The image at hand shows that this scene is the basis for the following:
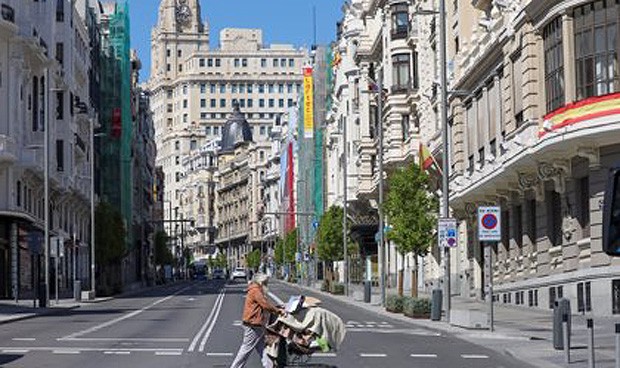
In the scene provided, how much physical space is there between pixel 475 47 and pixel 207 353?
30532mm

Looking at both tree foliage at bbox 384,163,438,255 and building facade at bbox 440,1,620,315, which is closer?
building facade at bbox 440,1,620,315

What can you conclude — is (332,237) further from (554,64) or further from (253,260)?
(253,260)

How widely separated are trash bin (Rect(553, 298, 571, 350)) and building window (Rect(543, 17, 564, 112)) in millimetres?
14315

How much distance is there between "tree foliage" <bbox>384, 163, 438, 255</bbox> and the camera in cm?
4716

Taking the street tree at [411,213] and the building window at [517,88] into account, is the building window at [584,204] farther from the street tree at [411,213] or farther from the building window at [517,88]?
the street tree at [411,213]

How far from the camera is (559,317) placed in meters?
23.6

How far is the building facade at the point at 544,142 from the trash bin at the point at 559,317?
8.84m

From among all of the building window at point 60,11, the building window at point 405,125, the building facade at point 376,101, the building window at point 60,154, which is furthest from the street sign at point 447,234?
the building window at point 60,11

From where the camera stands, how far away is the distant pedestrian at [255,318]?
734 inches

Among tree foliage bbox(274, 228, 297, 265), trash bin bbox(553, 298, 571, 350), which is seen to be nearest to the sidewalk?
trash bin bbox(553, 298, 571, 350)

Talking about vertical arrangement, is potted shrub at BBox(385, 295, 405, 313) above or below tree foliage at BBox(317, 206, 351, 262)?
below

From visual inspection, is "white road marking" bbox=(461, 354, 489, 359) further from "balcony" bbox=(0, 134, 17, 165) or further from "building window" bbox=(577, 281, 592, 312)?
"balcony" bbox=(0, 134, 17, 165)

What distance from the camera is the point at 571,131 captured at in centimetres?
3572

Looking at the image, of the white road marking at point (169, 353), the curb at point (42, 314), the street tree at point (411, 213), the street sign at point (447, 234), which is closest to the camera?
the white road marking at point (169, 353)
